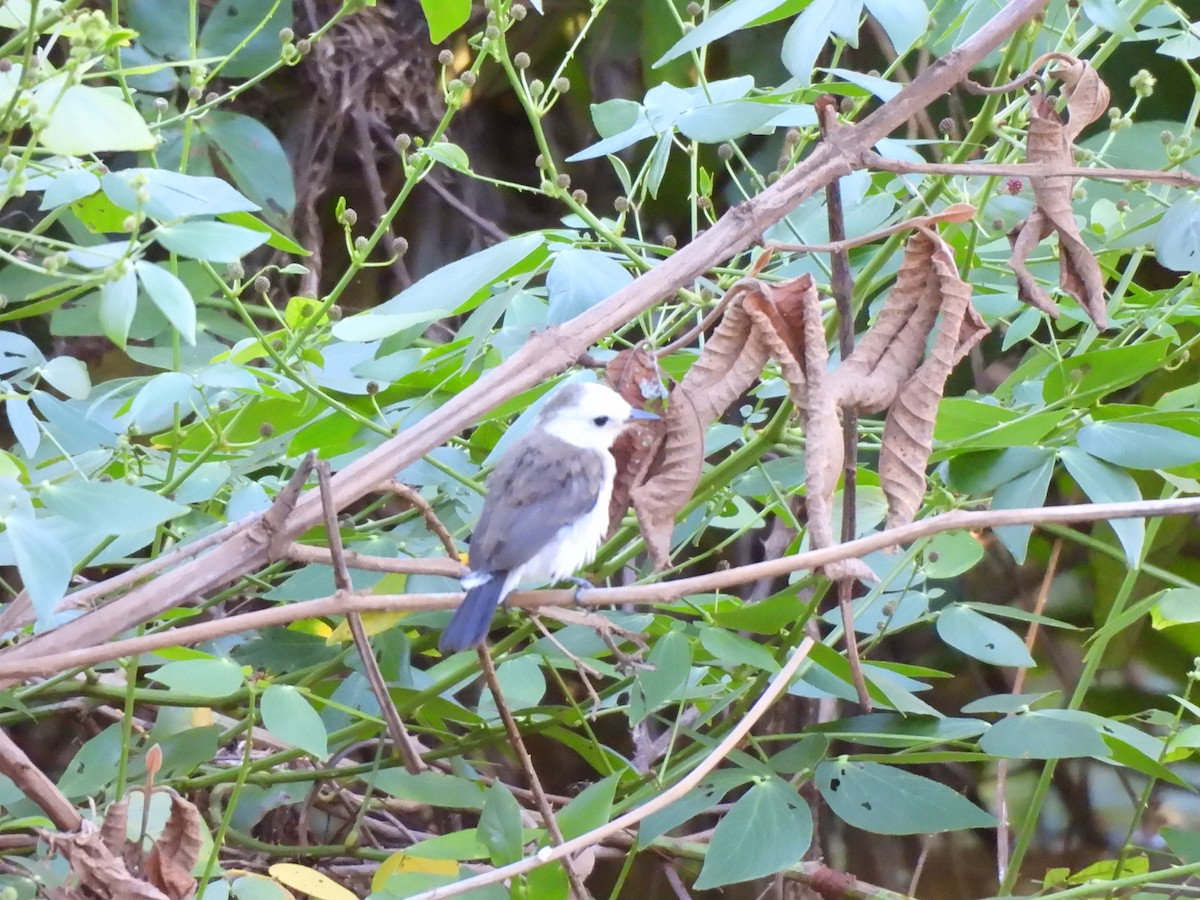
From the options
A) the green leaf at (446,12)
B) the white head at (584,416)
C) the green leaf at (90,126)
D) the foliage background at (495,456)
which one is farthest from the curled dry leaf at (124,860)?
the green leaf at (446,12)

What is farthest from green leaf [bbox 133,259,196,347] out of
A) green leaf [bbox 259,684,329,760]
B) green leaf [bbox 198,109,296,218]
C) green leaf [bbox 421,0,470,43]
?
green leaf [bbox 198,109,296,218]

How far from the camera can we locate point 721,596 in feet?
6.09

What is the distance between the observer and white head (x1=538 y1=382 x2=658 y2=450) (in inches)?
74.9

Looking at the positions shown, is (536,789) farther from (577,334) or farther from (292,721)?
(577,334)

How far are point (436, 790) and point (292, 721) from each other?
357 millimetres

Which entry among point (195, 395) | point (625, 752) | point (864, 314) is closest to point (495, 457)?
point (195, 395)

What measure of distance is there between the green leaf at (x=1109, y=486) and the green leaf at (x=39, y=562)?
115cm

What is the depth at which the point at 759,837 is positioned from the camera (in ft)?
5.12

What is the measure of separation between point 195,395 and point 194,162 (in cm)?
93

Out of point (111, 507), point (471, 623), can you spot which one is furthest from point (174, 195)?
point (471, 623)

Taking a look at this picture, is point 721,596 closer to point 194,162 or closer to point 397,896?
point 397,896

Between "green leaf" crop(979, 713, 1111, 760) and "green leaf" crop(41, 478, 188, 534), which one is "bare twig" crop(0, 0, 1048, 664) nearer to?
"green leaf" crop(41, 478, 188, 534)

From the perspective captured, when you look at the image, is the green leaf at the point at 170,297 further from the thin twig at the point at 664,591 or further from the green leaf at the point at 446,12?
the green leaf at the point at 446,12

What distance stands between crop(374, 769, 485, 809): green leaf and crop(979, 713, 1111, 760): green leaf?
0.69m
